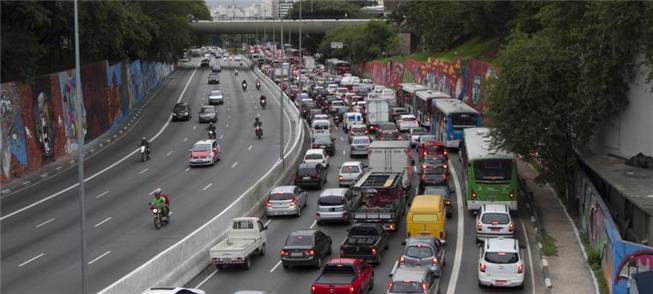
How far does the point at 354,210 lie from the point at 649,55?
40.1ft

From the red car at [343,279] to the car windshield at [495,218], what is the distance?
7.24m

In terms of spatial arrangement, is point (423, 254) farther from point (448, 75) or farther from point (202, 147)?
point (448, 75)

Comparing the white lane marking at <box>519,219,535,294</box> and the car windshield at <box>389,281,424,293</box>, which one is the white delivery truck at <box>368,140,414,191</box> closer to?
the white lane marking at <box>519,219,535,294</box>

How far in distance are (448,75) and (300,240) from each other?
53.8m

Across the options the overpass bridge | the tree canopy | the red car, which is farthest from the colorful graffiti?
the overpass bridge

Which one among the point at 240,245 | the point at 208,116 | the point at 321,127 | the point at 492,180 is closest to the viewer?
the point at 240,245

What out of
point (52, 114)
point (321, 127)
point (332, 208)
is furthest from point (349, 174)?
point (52, 114)

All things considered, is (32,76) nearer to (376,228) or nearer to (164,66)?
(376,228)

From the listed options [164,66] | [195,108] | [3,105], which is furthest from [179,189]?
[164,66]

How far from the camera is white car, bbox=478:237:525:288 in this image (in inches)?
1032

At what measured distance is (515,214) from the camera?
37.9 metres

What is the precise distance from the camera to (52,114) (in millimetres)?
54281

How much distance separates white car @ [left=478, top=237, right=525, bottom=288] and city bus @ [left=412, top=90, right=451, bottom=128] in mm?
35762

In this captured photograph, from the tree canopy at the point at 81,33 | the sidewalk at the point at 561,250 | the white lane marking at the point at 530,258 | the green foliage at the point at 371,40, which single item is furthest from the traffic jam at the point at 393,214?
the green foliage at the point at 371,40
